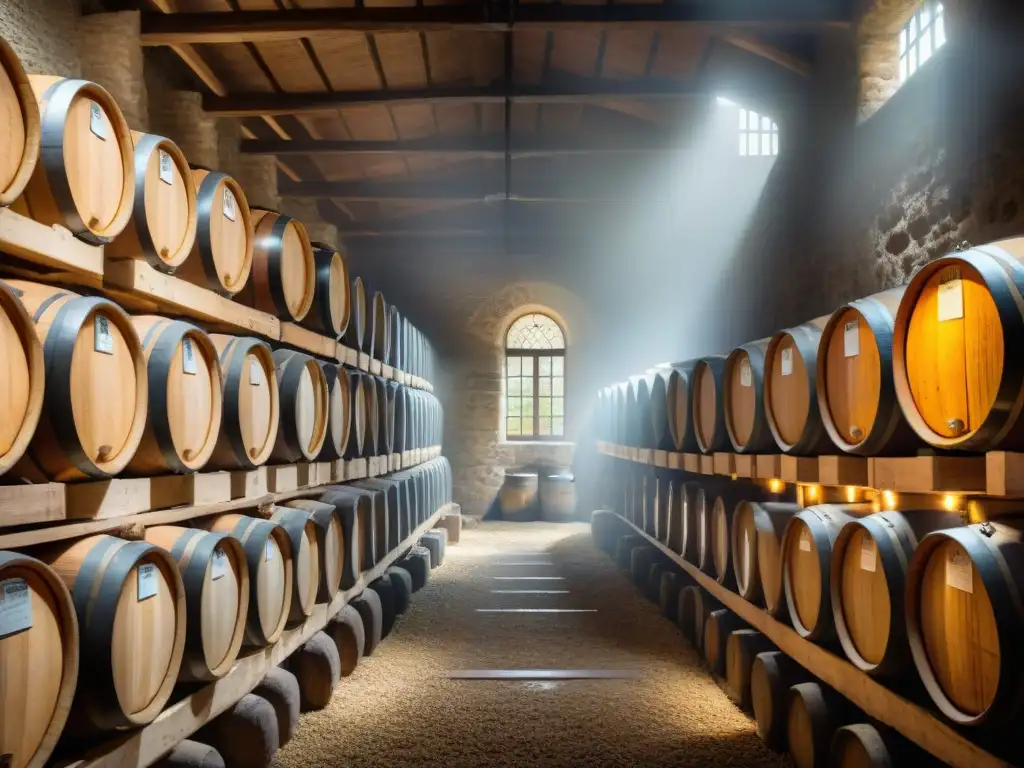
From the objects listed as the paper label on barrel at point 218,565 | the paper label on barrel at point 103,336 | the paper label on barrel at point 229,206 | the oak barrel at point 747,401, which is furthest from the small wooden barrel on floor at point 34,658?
the oak barrel at point 747,401

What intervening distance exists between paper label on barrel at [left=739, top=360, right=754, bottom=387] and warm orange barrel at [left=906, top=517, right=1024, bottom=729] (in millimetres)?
1785

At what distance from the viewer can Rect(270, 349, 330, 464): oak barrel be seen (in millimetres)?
3930

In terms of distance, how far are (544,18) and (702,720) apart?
15.2ft

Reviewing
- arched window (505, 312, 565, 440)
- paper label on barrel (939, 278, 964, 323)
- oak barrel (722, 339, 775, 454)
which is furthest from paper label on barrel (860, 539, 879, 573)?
arched window (505, 312, 565, 440)

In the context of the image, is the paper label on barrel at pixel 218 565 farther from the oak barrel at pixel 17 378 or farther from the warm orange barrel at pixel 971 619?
the warm orange barrel at pixel 971 619

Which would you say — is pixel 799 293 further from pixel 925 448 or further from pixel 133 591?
pixel 133 591

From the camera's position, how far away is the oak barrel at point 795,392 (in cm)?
312

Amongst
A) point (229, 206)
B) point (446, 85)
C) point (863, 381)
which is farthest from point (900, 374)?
point (446, 85)

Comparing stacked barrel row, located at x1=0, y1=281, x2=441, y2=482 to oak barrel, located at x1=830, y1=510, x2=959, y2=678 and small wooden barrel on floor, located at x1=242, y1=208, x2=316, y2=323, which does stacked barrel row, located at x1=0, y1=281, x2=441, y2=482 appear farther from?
oak barrel, located at x1=830, y1=510, x2=959, y2=678

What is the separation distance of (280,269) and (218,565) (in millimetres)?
1482

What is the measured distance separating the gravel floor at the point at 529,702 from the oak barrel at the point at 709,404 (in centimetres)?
128

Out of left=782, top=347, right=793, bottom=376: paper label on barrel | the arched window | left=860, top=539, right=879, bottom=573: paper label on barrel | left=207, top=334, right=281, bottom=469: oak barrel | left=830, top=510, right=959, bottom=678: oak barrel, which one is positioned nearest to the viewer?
left=830, top=510, right=959, bottom=678: oak barrel

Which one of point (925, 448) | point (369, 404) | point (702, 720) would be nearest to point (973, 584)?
point (925, 448)

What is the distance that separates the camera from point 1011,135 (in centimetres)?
392
